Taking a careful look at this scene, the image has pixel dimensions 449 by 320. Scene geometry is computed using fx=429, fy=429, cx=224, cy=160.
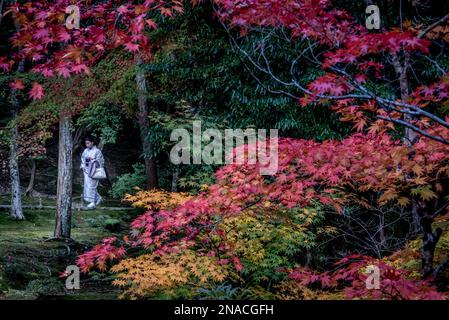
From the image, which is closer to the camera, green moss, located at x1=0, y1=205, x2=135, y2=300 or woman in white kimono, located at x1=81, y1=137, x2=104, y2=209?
green moss, located at x1=0, y1=205, x2=135, y2=300

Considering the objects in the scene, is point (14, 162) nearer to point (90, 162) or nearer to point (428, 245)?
point (90, 162)

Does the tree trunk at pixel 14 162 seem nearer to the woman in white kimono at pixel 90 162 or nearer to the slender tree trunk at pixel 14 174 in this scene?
the slender tree trunk at pixel 14 174

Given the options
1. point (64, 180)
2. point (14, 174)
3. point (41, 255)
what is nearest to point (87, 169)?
point (64, 180)

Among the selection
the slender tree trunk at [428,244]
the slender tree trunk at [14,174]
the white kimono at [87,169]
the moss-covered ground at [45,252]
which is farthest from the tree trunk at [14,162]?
the slender tree trunk at [428,244]

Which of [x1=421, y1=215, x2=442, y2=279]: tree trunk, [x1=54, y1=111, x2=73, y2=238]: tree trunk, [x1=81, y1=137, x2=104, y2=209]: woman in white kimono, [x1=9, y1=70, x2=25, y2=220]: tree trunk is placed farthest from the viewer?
[x1=81, y1=137, x2=104, y2=209]: woman in white kimono

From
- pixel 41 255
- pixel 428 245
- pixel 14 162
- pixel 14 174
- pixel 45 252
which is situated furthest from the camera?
pixel 14 174

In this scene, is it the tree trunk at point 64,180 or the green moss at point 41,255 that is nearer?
the green moss at point 41,255

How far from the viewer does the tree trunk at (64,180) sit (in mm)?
9773

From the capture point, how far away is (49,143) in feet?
64.9

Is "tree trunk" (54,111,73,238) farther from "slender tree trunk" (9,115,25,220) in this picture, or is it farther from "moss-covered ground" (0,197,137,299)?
"slender tree trunk" (9,115,25,220)

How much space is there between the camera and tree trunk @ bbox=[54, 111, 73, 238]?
977cm

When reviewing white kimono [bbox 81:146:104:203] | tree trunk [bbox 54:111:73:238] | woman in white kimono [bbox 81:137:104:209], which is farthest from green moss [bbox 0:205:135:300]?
woman in white kimono [bbox 81:137:104:209]

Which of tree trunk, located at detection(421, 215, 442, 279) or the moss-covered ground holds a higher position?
tree trunk, located at detection(421, 215, 442, 279)

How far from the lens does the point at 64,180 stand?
991cm
